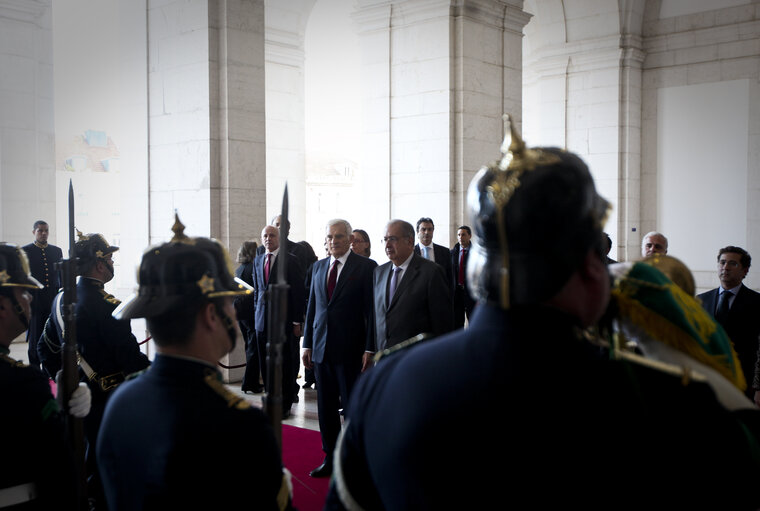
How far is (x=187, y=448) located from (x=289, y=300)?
563 centimetres

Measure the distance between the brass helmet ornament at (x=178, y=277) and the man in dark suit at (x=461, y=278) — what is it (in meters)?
6.75

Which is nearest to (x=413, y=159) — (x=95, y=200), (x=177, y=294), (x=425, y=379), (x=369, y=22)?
(x=369, y=22)

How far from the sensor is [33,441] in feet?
7.62

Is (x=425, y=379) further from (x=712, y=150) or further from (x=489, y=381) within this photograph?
(x=712, y=150)

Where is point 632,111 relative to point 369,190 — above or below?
above

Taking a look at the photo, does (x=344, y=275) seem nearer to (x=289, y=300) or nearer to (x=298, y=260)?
(x=289, y=300)

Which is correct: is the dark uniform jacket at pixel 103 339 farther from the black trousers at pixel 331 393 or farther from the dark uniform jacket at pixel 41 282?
the dark uniform jacket at pixel 41 282

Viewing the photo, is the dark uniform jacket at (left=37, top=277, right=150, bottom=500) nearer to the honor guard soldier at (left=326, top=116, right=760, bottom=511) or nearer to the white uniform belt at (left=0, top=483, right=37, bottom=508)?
the white uniform belt at (left=0, top=483, right=37, bottom=508)

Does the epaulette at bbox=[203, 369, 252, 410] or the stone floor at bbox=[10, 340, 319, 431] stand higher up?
the epaulette at bbox=[203, 369, 252, 410]

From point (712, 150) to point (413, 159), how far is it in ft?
26.9

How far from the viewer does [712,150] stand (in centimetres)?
1494

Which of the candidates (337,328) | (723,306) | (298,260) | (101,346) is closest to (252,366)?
(298,260)

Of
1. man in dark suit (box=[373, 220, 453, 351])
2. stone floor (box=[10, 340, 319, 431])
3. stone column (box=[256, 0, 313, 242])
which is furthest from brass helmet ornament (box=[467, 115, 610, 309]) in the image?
stone column (box=[256, 0, 313, 242])

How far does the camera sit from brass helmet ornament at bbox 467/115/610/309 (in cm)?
120
